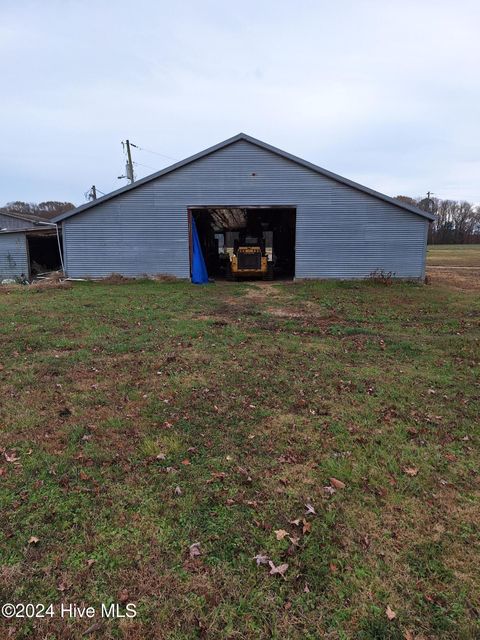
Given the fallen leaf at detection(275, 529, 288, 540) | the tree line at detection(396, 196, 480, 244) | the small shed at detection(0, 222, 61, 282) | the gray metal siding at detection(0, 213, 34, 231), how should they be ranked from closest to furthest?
the fallen leaf at detection(275, 529, 288, 540), the small shed at detection(0, 222, 61, 282), the gray metal siding at detection(0, 213, 34, 231), the tree line at detection(396, 196, 480, 244)

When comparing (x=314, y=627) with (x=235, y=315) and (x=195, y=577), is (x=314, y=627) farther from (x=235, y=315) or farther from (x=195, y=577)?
(x=235, y=315)

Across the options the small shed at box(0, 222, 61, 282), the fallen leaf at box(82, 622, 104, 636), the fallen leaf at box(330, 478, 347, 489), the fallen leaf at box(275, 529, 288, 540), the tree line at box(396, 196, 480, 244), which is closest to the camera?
the fallen leaf at box(82, 622, 104, 636)

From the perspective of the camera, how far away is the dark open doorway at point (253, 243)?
17.7m

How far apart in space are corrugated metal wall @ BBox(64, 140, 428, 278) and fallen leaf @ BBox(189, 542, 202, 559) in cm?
1515

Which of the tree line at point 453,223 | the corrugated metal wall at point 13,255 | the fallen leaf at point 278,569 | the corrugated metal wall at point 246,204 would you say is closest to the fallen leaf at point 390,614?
the fallen leaf at point 278,569

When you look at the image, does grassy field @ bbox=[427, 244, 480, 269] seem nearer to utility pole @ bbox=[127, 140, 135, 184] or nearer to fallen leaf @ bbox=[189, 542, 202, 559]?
utility pole @ bbox=[127, 140, 135, 184]

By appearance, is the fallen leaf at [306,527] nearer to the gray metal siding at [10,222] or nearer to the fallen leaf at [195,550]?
the fallen leaf at [195,550]

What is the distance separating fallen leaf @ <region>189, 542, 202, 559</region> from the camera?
2.55m

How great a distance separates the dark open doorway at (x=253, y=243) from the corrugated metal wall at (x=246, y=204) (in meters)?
1.05

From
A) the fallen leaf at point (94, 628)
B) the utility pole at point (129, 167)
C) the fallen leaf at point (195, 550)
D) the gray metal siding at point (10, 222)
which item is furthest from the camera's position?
the gray metal siding at point (10, 222)

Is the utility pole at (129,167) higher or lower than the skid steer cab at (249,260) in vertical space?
Result: higher

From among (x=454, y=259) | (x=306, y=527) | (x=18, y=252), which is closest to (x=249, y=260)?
(x=18, y=252)

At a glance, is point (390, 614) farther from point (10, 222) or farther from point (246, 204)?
point (10, 222)

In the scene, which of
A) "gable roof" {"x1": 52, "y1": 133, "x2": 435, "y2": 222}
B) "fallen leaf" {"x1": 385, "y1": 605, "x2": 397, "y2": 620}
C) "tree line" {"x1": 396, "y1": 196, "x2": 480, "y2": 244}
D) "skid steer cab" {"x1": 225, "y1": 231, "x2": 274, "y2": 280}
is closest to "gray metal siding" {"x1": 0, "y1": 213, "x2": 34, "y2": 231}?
"gable roof" {"x1": 52, "y1": 133, "x2": 435, "y2": 222}
